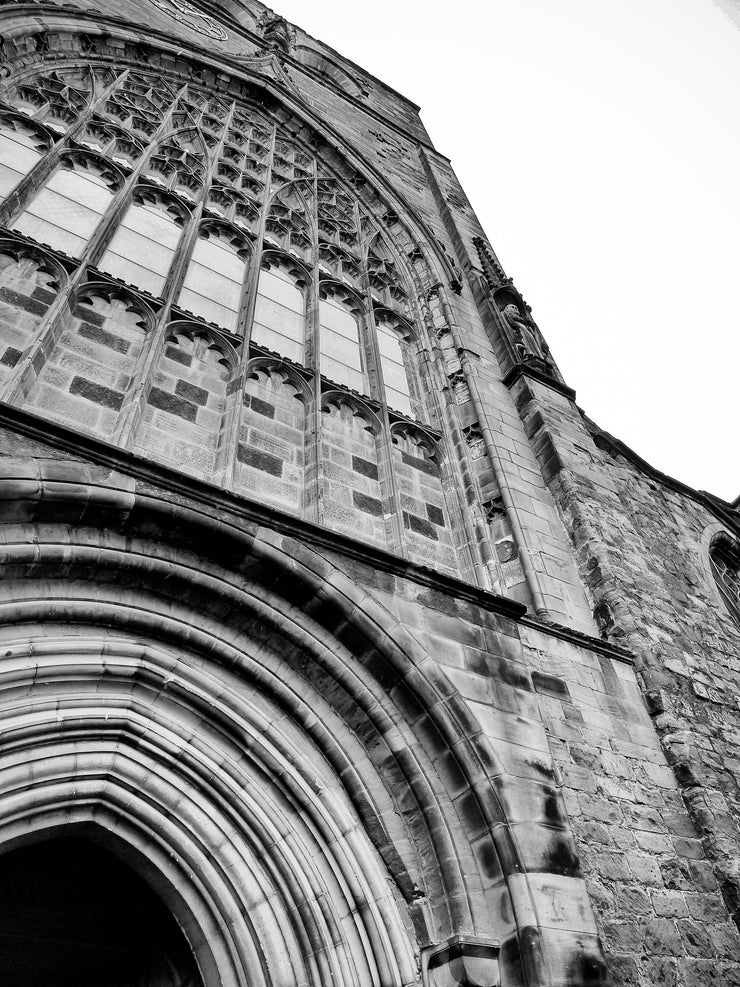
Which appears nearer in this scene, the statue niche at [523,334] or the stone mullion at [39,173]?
the stone mullion at [39,173]

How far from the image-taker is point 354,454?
5918 millimetres

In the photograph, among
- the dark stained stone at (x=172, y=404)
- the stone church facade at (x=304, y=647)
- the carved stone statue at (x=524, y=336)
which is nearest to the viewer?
the stone church facade at (x=304, y=647)

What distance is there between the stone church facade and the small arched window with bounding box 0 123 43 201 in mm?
45

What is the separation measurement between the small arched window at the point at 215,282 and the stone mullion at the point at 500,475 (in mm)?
2443

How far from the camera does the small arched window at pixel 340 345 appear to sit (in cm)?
690

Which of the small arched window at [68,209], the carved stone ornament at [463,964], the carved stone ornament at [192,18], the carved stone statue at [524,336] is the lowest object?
the carved stone ornament at [463,964]

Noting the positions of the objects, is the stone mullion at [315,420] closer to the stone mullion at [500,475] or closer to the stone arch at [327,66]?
the stone mullion at [500,475]

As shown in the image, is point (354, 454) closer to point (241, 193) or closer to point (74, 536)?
point (74, 536)

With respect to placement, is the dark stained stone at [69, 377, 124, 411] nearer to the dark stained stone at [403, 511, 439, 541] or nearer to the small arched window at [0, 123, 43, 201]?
the dark stained stone at [403, 511, 439, 541]

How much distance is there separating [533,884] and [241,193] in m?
7.80

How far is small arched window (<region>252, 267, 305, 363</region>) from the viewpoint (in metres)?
6.59

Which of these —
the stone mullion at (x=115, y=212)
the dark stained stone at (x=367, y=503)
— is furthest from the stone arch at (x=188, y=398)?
the dark stained stone at (x=367, y=503)

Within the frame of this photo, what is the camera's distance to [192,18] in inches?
516

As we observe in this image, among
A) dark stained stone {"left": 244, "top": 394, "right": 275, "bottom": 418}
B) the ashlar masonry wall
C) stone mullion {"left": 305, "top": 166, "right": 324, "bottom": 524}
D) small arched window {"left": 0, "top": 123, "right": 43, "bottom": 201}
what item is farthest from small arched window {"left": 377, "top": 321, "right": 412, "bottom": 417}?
small arched window {"left": 0, "top": 123, "right": 43, "bottom": 201}
